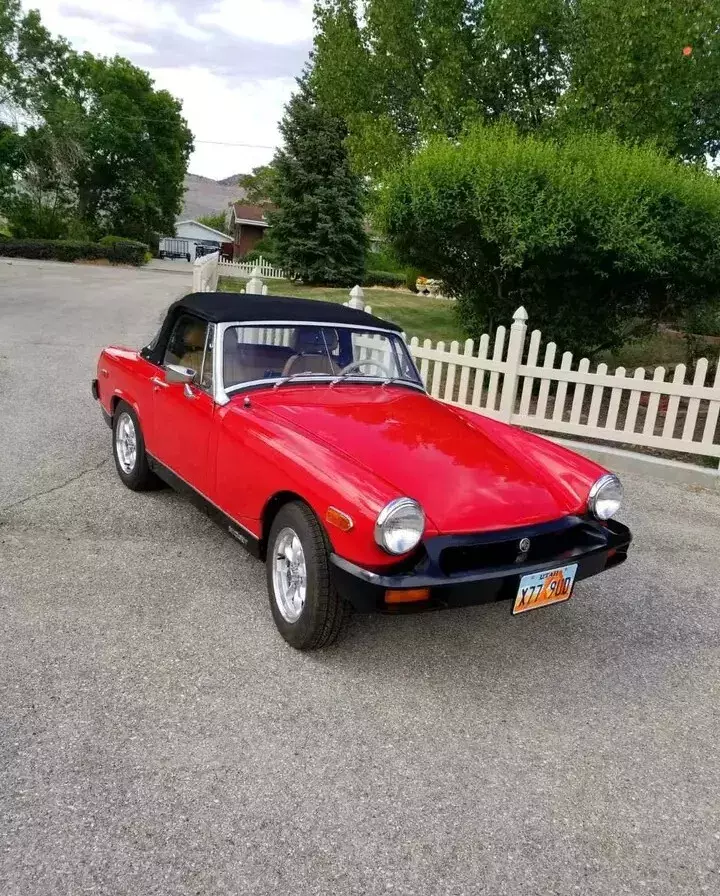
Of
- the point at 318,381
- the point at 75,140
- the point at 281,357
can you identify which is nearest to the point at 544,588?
the point at 318,381

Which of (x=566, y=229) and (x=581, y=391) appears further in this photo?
(x=566, y=229)

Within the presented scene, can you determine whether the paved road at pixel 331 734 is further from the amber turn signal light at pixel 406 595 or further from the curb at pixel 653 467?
the curb at pixel 653 467

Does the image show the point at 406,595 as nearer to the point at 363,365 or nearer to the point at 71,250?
the point at 363,365

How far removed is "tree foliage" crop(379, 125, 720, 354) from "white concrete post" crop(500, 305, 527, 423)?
116 centimetres

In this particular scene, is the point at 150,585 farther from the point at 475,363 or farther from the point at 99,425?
the point at 475,363

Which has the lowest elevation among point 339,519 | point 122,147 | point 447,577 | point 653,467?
point 653,467

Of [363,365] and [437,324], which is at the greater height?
[363,365]

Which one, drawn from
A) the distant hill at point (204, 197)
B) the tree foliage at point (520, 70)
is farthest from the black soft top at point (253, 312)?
the distant hill at point (204, 197)

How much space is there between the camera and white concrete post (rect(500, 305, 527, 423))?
24.4 ft

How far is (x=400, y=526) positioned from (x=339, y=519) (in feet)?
0.88

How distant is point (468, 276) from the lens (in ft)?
32.0

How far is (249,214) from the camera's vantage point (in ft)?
191

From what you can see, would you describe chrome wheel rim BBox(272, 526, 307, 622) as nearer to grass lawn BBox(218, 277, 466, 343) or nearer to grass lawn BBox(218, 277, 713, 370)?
grass lawn BBox(218, 277, 713, 370)

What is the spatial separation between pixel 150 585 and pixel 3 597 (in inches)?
28.9
